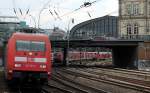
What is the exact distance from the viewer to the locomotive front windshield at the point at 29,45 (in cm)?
2836

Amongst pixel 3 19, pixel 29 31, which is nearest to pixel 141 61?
pixel 3 19

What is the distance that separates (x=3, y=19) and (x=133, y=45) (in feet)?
93.7

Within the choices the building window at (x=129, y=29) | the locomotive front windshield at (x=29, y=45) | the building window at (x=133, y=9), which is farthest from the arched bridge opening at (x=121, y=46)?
the locomotive front windshield at (x=29, y=45)

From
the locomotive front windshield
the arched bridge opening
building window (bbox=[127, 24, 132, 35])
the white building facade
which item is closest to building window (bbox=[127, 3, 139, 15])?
the white building facade

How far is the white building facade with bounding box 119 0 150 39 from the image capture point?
10731 cm

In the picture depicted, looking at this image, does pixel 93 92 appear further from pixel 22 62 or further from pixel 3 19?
pixel 3 19

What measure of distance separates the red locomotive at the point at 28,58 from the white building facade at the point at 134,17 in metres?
79.9

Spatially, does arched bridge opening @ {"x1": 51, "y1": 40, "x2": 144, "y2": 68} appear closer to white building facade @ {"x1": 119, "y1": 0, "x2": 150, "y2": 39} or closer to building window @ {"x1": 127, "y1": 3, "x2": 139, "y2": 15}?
white building facade @ {"x1": 119, "y1": 0, "x2": 150, "y2": 39}

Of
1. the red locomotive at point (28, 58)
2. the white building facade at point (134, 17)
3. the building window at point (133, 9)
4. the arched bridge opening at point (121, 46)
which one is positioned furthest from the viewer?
the building window at point (133, 9)

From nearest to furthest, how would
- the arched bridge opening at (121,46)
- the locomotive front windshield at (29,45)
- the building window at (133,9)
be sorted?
1. the locomotive front windshield at (29,45)
2. the arched bridge opening at (121,46)
3. the building window at (133,9)

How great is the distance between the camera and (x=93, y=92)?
2936cm

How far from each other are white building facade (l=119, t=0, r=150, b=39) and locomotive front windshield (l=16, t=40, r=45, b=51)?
3146 inches

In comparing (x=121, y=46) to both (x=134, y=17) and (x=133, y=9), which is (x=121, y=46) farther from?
(x=133, y=9)

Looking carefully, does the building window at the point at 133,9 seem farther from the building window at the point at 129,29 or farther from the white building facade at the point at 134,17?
the building window at the point at 129,29
